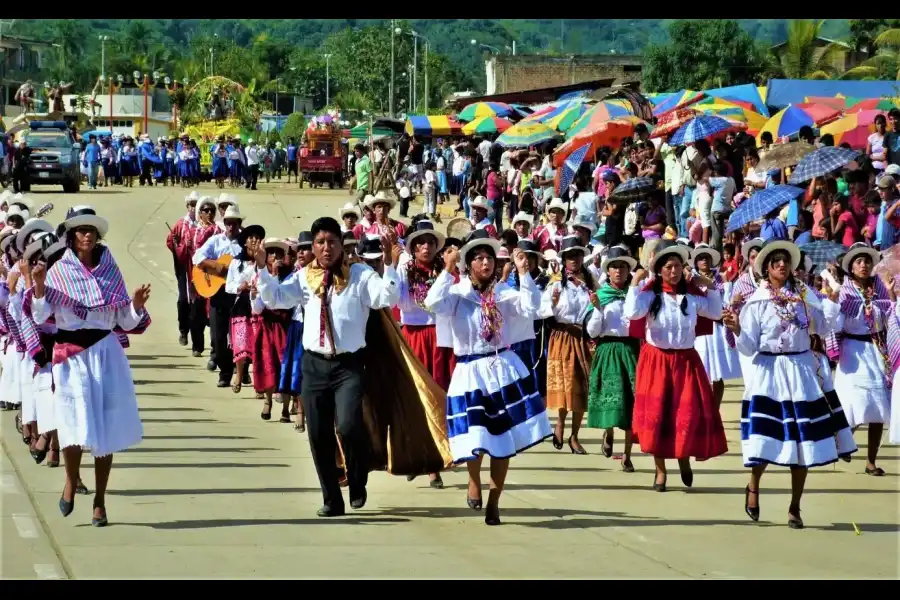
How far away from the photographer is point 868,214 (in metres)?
19.0

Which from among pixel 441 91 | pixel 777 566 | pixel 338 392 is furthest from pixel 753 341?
pixel 441 91

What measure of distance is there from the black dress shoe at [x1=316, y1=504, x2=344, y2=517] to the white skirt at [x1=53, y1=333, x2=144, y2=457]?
125 centimetres

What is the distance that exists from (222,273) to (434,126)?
37619mm

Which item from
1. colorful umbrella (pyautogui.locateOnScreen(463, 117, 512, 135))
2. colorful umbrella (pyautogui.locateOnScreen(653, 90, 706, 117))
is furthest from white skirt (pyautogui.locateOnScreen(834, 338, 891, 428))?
colorful umbrella (pyautogui.locateOnScreen(463, 117, 512, 135))

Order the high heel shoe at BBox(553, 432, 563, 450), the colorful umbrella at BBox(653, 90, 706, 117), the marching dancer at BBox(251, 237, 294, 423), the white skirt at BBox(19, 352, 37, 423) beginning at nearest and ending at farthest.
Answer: the white skirt at BBox(19, 352, 37, 423) < the high heel shoe at BBox(553, 432, 563, 450) < the marching dancer at BBox(251, 237, 294, 423) < the colorful umbrella at BBox(653, 90, 706, 117)

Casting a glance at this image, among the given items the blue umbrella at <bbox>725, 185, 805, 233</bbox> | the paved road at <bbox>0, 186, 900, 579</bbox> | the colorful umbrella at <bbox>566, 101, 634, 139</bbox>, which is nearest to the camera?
the paved road at <bbox>0, 186, 900, 579</bbox>

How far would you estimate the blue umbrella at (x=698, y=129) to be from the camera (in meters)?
22.7

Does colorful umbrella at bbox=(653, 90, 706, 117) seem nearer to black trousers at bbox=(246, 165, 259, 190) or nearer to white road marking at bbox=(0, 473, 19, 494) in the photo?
white road marking at bbox=(0, 473, 19, 494)

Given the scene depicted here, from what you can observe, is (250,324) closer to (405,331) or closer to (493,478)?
(405,331)

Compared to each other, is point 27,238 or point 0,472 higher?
point 27,238

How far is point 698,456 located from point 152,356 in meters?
9.82

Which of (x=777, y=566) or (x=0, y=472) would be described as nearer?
(x=777, y=566)

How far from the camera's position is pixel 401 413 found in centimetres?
1140

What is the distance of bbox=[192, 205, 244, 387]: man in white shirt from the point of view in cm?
1680
